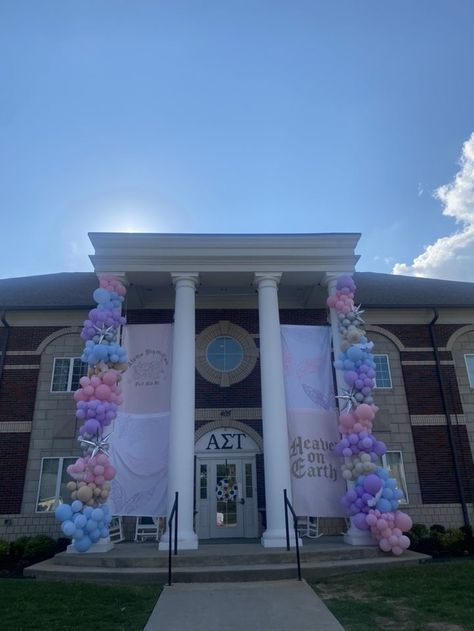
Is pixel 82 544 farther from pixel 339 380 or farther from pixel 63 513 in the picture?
pixel 339 380

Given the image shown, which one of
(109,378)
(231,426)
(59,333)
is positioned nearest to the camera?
(109,378)

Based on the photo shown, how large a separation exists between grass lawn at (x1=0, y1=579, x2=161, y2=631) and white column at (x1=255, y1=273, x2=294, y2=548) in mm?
3473

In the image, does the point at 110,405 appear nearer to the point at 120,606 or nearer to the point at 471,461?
the point at 120,606

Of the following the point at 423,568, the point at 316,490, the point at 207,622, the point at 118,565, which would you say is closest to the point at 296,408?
the point at 316,490

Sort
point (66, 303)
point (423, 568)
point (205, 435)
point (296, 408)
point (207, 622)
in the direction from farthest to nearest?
point (66, 303)
point (205, 435)
point (296, 408)
point (423, 568)
point (207, 622)

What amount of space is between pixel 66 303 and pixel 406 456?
1218cm

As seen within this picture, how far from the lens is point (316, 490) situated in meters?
11.3

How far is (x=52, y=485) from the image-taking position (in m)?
13.8

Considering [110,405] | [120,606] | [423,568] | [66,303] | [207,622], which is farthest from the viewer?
[66,303]

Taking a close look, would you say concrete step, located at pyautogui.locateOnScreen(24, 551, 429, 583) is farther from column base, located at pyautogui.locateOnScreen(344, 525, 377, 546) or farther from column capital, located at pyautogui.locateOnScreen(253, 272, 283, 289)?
column capital, located at pyautogui.locateOnScreen(253, 272, 283, 289)

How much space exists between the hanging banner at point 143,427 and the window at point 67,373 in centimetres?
355

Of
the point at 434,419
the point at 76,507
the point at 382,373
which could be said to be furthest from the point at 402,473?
the point at 76,507

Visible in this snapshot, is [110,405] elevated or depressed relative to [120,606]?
elevated

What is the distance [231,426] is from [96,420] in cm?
487
